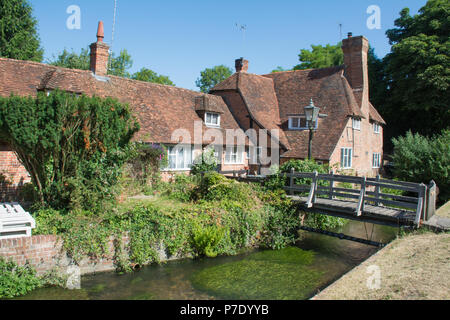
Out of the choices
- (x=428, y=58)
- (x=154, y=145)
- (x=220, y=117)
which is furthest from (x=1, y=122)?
(x=428, y=58)

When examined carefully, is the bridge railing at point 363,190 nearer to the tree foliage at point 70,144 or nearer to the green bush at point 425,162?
the tree foliage at point 70,144

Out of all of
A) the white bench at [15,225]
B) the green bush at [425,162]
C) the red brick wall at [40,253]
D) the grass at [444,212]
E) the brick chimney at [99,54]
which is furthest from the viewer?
the green bush at [425,162]

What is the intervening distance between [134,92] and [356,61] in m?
16.6

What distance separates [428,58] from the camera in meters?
29.6

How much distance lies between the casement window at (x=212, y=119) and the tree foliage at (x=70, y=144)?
37.5 ft

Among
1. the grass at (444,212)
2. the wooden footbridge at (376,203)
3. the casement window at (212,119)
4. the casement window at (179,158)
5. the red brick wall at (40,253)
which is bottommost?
the red brick wall at (40,253)

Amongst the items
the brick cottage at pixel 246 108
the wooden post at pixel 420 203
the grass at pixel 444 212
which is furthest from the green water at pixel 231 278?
the brick cottage at pixel 246 108

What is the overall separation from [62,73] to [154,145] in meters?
5.95

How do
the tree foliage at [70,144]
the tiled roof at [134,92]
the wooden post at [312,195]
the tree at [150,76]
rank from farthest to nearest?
the tree at [150,76] < the tiled roof at [134,92] < the wooden post at [312,195] < the tree foliage at [70,144]

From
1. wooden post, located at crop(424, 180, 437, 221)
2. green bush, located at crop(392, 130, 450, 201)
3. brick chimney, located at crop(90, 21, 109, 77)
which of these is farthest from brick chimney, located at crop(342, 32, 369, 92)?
brick chimney, located at crop(90, 21, 109, 77)

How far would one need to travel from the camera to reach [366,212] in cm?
1260

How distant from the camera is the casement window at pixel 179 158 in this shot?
2022 cm

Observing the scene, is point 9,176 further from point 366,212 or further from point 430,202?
point 430,202
